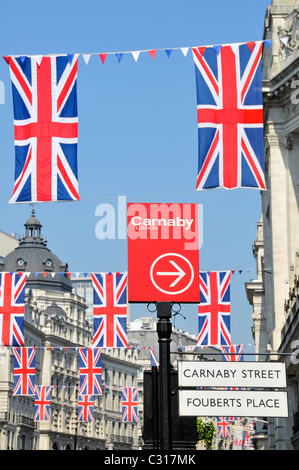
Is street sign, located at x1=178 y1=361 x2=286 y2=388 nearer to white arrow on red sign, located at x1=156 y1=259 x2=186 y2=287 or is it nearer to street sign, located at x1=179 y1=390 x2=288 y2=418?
→ street sign, located at x1=179 y1=390 x2=288 y2=418

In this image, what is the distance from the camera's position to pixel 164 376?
37.6 ft

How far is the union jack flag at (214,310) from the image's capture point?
34750mm

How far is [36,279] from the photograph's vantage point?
115m

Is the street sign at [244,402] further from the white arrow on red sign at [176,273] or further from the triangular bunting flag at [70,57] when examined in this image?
the triangular bunting flag at [70,57]

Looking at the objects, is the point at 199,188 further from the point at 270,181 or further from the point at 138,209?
the point at 270,181

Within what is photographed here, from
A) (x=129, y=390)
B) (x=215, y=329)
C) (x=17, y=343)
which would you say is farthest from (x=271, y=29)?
(x=129, y=390)

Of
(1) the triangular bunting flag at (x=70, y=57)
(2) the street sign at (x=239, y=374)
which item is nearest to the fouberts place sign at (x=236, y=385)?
(2) the street sign at (x=239, y=374)

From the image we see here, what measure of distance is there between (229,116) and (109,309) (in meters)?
17.1

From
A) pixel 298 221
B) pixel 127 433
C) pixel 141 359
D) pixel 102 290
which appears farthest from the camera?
pixel 141 359

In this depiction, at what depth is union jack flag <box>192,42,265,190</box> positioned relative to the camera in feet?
73.6

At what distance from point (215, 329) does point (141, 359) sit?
120 metres

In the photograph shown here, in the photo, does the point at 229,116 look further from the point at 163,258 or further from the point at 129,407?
the point at 129,407

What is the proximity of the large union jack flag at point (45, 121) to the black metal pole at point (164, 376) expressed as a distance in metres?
10.6

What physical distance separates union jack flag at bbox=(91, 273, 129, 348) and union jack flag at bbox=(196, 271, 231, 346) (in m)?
4.05
